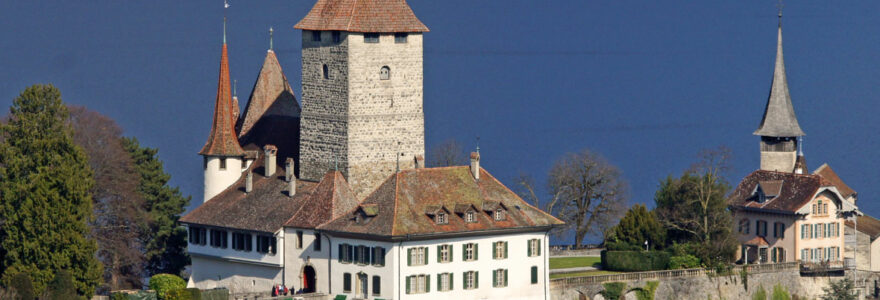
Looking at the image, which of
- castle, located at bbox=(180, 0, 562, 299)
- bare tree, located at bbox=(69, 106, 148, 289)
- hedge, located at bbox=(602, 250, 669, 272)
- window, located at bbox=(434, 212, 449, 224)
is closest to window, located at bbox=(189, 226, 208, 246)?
castle, located at bbox=(180, 0, 562, 299)

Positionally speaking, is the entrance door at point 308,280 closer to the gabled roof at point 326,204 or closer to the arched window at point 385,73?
the gabled roof at point 326,204

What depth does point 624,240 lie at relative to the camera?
101 metres

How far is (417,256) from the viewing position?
291 ft

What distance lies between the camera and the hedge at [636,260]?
99.2 metres

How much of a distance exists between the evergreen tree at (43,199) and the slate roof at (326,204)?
8683mm

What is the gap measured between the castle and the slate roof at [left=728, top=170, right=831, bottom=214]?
1553 cm

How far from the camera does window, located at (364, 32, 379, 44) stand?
92.6 meters

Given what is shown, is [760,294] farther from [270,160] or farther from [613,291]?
[270,160]

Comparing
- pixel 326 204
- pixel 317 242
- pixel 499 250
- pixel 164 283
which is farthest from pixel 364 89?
pixel 164 283

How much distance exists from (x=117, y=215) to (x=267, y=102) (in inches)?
321

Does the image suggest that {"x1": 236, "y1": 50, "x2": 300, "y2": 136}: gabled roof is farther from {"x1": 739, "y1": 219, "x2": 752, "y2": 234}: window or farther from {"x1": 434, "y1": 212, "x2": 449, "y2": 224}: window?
{"x1": 739, "y1": 219, "x2": 752, "y2": 234}: window

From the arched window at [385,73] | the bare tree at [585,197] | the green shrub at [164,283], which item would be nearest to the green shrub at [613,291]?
the arched window at [385,73]

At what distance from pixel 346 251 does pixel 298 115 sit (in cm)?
1124

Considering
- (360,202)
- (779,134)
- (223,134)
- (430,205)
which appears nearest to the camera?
(430,205)
